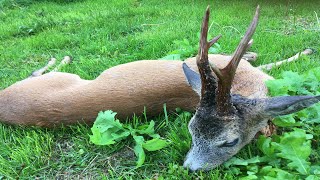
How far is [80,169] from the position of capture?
3.59 m

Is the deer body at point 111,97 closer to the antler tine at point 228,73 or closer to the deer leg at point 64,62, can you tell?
the antler tine at point 228,73

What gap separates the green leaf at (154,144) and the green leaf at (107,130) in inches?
11.3

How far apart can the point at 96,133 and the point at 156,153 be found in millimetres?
531

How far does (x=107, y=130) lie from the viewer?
3.67 m

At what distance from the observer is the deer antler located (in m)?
2.77

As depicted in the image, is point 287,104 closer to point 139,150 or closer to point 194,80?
point 194,80

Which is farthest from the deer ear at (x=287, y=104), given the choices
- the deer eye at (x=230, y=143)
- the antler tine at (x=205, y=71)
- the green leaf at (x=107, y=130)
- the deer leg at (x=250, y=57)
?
the deer leg at (x=250, y=57)

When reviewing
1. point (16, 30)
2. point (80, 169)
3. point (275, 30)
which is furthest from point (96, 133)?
point (16, 30)

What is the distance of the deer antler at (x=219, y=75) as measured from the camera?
9.07 ft

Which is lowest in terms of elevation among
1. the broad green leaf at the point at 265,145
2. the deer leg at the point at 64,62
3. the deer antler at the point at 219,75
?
the deer leg at the point at 64,62

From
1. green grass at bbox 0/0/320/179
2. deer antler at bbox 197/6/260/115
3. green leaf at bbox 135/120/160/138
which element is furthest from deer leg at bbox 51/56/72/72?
deer antler at bbox 197/6/260/115

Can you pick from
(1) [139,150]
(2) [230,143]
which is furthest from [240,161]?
(1) [139,150]

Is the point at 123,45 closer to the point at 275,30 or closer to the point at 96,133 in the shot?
the point at 275,30

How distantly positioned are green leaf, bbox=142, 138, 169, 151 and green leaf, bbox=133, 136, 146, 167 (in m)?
0.05
